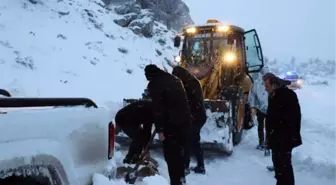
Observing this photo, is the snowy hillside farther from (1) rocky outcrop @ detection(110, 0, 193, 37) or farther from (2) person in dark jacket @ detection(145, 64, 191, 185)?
(2) person in dark jacket @ detection(145, 64, 191, 185)

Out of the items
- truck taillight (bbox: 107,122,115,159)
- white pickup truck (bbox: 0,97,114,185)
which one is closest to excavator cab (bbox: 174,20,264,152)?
truck taillight (bbox: 107,122,115,159)

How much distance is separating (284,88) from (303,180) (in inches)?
93.2

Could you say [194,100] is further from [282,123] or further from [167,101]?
[282,123]

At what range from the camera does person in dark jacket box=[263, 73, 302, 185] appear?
16.9 feet

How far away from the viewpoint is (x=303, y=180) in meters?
6.80

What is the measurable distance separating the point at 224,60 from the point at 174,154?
15.5 feet

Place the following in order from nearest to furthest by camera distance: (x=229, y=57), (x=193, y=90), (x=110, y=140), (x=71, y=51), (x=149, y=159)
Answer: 1. (x=110, y=140)
2. (x=193, y=90)
3. (x=149, y=159)
4. (x=229, y=57)
5. (x=71, y=51)

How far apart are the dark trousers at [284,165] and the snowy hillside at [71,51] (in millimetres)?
8066

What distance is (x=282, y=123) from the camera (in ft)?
17.0

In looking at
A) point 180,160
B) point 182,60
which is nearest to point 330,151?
point 182,60

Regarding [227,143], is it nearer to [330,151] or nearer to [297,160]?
[297,160]

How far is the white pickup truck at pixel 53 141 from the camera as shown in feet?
7.26

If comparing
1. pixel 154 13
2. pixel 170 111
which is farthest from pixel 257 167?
pixel 154 13

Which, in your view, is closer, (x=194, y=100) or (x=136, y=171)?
(x=136, y=171)
